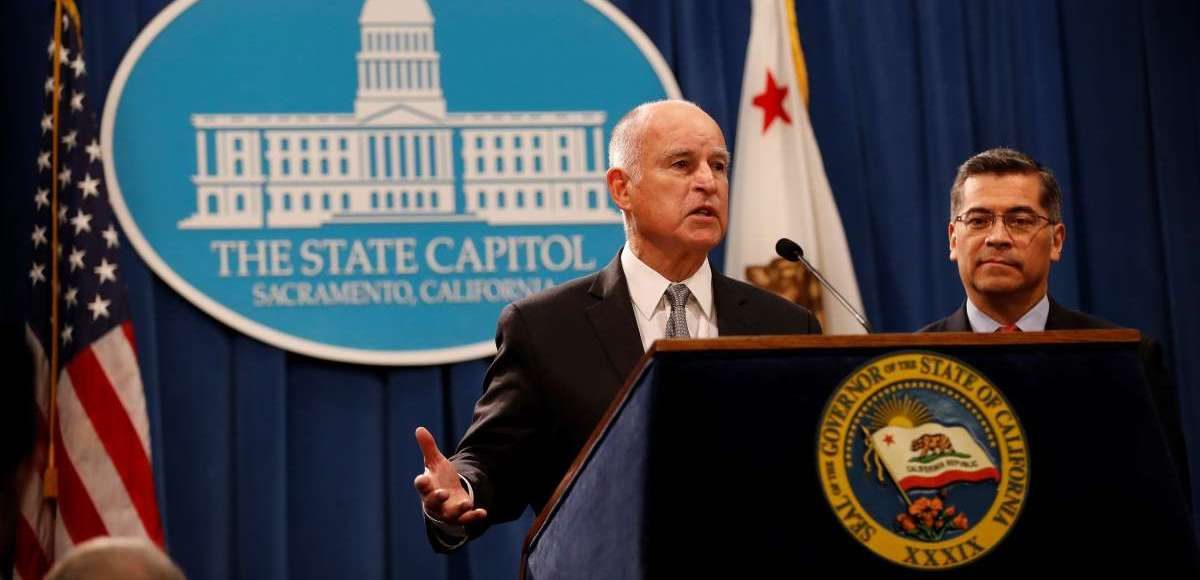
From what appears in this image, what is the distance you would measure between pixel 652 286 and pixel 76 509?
209 centimetres

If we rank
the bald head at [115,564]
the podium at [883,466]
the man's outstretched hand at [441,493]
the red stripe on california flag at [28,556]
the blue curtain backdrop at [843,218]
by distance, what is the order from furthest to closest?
1. the blue curtain backdrop at [843,218]
2. the red stripe on california flag at [28,556]
3. the man's outstretched hand at [441,493]
4. the podium at [883,466]
5. the bald head at [115,564]

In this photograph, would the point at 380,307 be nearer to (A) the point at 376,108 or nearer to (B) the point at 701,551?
(A) the point at 376,108

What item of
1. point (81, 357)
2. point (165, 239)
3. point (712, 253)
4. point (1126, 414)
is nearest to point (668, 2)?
point (712, 253)

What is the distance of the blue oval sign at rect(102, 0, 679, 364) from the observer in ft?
15.3

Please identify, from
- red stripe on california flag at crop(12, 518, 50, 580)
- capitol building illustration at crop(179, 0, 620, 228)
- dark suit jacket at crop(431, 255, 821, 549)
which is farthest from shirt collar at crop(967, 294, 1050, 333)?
red stripe on california flag at crop(12, 518, 50, 580)

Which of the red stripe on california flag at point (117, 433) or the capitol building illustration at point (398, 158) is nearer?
the red stripe on california flag at point (117, 433)

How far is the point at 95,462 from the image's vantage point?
14.2 feet

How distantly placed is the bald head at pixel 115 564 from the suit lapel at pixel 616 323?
1.70 meters

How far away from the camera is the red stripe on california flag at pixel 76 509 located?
4.30 m

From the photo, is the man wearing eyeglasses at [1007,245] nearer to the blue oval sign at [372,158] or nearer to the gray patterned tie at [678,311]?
the gray patterned tie at [678,311]

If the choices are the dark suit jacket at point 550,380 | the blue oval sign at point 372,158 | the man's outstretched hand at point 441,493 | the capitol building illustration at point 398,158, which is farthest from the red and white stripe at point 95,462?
the man's outstretched hand at point 441,493

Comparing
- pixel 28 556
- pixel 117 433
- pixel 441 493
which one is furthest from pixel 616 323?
pixel 28 556

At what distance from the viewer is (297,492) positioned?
4672 millimetres

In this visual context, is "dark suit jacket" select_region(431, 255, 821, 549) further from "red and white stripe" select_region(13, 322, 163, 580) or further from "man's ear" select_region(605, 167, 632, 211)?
"red and white stripe" select_region(13, 322, 163, 580)
